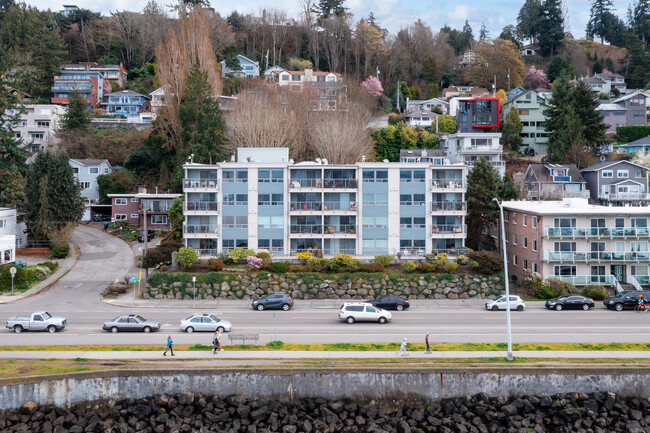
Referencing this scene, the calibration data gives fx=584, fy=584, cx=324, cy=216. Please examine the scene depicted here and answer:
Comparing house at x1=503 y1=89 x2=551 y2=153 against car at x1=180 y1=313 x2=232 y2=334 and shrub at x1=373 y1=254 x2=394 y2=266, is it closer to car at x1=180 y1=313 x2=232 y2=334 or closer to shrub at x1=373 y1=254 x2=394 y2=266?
shrub at x1=373 y1=254 x2=394 y2=266

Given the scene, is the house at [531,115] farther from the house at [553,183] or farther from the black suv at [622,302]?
the black suv at [622,302]

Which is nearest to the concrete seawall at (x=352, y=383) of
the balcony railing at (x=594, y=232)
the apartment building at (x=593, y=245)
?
the apartment building at (x=593, y=245)

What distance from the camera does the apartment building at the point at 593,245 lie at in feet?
159

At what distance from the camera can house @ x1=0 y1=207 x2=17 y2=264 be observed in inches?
2101

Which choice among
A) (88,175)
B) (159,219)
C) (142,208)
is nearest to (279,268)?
(159,219)

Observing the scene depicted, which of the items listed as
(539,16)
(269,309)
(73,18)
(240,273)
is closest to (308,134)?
(240,273)

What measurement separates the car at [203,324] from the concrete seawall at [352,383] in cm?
804

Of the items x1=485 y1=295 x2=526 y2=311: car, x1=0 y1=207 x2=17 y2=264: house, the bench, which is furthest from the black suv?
x1=0 y1=207 x2=17 y2=264: house

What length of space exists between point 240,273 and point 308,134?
2925cm

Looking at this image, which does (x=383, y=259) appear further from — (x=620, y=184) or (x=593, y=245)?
(x=620, y=184)

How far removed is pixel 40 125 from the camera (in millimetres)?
89875

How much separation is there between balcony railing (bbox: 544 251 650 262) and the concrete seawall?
68.6ft

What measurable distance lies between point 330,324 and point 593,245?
2549cm

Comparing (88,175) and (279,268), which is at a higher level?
(88,175)
